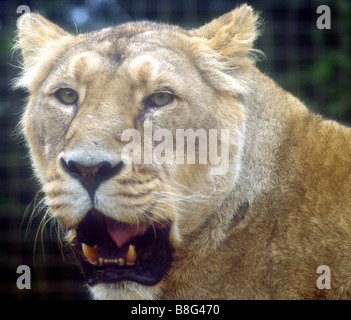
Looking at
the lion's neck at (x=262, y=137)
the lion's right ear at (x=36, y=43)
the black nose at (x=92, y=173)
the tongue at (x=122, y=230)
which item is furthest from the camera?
the lion's right ear at (x=36, y=43)

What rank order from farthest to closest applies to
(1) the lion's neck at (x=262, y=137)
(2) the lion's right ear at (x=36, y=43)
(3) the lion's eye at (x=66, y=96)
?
(2) the lion's right ear at (x=36, y=43) < (3) the lion's eye at (x=66, y=96) < (1) the lion's neck at (x=262, y=137)

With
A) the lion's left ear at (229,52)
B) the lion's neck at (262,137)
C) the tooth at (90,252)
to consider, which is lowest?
the tooth at (90,252)

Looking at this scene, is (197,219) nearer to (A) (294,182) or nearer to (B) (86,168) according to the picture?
(A) (294,182)

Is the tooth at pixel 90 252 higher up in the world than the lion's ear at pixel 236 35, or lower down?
lower down

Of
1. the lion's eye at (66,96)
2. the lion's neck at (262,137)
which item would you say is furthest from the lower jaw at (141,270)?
the lion's eye at (66,96)

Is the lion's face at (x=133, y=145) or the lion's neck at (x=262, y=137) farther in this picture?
the lion's neck at (x=262, y=137)

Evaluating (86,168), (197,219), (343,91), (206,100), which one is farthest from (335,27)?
(86,168)

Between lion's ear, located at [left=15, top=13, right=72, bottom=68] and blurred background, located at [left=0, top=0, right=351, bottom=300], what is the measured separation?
8.08 ft

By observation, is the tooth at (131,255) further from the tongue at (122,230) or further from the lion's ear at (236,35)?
the lion's ear at (236,35)

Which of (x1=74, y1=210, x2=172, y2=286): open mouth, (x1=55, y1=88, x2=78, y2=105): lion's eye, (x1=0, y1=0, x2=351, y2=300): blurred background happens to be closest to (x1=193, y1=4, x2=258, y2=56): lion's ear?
(x1=55, y1=88, x2=78, y2=105): lion's eye

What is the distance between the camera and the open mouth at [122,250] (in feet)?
7.57

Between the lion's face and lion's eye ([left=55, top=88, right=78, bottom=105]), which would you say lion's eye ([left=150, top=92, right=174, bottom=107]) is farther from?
lion's eye ([left=55, top=88, right=78, bottom=105])

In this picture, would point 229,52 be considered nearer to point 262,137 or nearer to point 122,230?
point 262,137

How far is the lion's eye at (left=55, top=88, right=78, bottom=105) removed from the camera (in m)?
2.65
